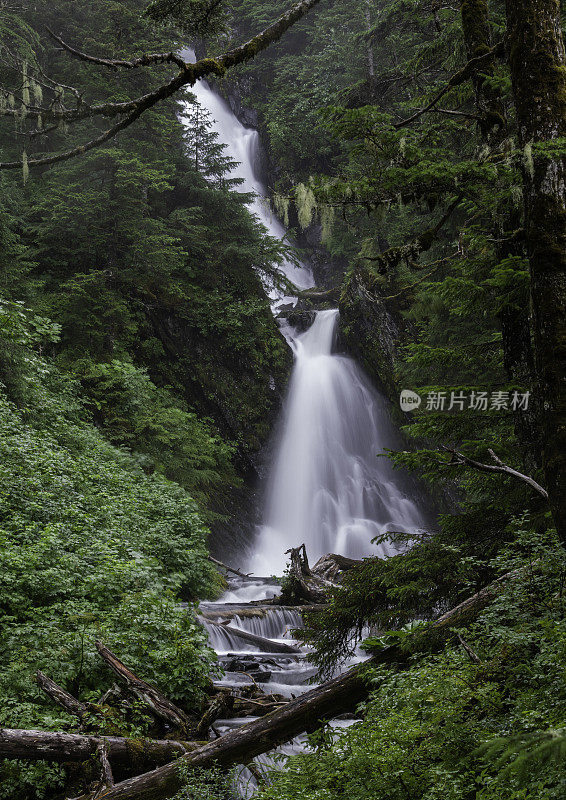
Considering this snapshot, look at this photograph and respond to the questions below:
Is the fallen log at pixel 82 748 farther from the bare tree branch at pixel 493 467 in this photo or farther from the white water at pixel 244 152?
the white water at pixel 244 152

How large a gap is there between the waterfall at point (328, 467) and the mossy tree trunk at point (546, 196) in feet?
44.6

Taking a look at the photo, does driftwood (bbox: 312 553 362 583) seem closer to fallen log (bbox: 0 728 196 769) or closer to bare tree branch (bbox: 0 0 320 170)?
fallen log (bbox: 0 728 196 769)

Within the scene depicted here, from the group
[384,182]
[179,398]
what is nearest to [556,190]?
[384,182]

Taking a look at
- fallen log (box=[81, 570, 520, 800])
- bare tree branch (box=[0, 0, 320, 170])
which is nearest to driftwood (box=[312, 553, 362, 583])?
fallen log (box=[81, 570, 520, 800])

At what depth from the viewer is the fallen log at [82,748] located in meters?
3.56

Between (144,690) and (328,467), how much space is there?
14.6 m

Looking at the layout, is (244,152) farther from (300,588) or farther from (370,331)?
(300,588)

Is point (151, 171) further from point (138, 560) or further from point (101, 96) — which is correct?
point (138, 560)

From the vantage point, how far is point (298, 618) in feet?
32.0

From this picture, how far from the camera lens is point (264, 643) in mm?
8492

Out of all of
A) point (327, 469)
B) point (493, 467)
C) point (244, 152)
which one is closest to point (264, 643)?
point (493, 467)

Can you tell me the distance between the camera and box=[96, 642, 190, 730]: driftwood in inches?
182

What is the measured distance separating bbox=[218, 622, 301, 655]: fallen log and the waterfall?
6.96 meters

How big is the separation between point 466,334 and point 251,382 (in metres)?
9.02
